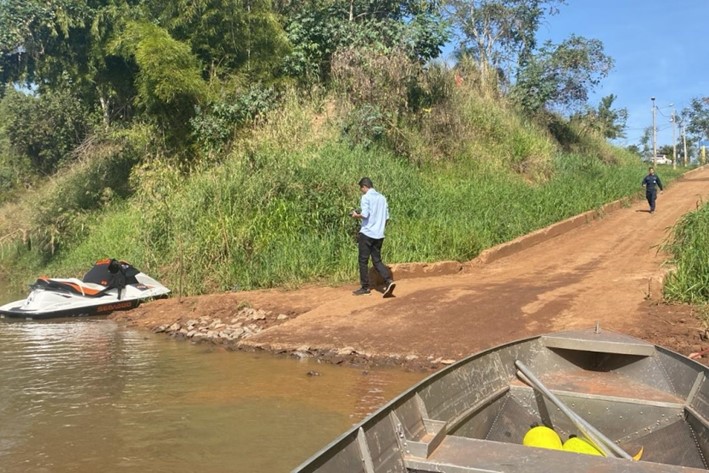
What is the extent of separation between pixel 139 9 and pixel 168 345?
1292cm

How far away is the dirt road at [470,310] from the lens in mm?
7879

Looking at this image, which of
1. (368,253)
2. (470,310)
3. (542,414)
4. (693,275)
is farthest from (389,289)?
(542,414)

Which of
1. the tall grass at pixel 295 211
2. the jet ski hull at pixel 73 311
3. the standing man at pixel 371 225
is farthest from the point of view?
the tall grass at pixel 295 211

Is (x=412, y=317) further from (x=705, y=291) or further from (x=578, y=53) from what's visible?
(x=578, y=53)

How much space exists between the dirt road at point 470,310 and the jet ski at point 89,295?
0.46 metres

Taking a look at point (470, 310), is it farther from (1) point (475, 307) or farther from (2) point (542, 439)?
(2) point (542, 439)

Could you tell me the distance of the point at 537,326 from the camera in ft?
26.8

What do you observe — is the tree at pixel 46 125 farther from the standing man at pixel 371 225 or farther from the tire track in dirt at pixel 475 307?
the standing man at pixel 371 225

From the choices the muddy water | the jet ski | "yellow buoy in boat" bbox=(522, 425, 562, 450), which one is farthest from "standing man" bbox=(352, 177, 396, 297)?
"yellow buoy in boat" bbox=(522, 425, 562, 450)

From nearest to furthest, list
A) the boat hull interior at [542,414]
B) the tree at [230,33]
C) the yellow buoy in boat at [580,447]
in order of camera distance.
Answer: the boat hull interior at [542,414]
the yellow buoy in boat at [580,447]
the tree at [230,33]

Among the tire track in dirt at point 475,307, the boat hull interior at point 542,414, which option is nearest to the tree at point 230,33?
the tire track in dirt at point 475,307

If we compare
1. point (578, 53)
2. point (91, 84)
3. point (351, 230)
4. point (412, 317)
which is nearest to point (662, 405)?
point (412, 317)

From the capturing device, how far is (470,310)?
29.5 ft

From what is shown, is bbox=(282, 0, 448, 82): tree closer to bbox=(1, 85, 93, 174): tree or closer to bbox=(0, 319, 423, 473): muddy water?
bbox=(0, 319, 423, 473): muddy water
